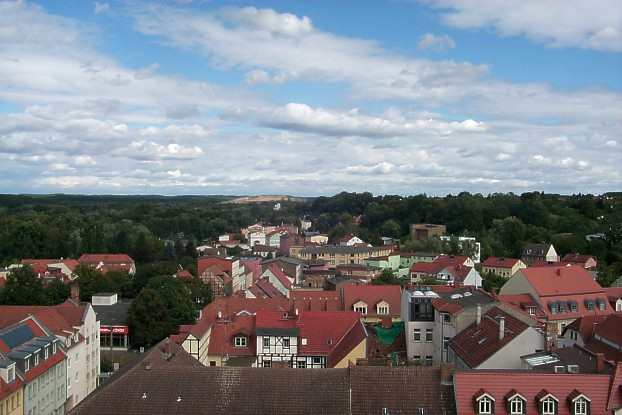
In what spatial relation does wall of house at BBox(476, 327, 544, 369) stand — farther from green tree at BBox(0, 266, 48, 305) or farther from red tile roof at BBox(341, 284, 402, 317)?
green tree at BBox(0, 266, 48, 305)

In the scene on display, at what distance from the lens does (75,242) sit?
4540 inches

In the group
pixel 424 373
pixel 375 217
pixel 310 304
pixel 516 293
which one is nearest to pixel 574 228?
pixel 375 217

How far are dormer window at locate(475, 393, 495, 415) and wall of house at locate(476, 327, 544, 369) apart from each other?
6.48 meters

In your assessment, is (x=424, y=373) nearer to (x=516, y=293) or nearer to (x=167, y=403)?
(x=167, y=403)

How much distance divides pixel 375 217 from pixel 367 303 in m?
111

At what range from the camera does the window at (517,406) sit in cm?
2325

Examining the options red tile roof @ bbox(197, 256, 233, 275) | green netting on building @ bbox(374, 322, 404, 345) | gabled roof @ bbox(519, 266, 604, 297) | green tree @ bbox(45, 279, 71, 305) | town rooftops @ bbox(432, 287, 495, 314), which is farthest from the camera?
red tile roof @ bbox(197, 256, 233, 275)

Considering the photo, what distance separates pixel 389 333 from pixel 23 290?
36.8 metres

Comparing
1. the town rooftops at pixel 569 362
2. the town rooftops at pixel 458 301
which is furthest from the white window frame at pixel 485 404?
the town rooftops at pixel 458 301

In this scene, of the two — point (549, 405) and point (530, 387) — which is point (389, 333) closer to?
point (530, 387)

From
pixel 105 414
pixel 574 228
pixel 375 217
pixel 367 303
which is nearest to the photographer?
pixel 105 414

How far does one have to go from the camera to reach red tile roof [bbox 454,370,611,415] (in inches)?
914

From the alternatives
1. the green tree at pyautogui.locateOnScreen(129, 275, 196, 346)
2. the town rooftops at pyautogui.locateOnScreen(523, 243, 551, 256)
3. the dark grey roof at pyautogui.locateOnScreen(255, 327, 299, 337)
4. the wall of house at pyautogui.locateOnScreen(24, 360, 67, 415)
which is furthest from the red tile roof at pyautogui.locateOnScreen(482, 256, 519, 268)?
the wall of house at pyautogui.locateOnScreen(24, 360, 67, 415)

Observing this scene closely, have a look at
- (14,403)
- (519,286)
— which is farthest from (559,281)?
(14,403)
